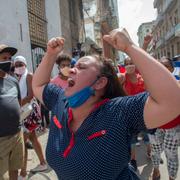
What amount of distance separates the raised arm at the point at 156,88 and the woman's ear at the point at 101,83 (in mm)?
328

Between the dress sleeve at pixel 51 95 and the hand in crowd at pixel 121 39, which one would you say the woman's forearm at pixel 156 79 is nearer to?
the hand in crowd at pixel 121 39

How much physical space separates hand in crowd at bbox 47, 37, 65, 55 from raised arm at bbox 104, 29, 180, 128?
0.63m

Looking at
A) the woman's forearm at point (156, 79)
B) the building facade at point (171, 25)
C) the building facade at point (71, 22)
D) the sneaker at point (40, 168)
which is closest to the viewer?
the woman's forearm at point (156, 79)

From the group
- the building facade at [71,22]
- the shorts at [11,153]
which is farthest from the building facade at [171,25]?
the shorts at [11,153]

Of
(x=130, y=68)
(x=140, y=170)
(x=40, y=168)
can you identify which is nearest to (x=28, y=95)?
(x=40, y=168)

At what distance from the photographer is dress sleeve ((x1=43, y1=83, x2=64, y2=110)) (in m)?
2.29

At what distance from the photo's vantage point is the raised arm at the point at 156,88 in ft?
5.30

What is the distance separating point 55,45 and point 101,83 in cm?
48

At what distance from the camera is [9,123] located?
3.49 meters

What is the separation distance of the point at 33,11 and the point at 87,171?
35.7 feet

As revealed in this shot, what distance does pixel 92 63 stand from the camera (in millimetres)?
→ 2033

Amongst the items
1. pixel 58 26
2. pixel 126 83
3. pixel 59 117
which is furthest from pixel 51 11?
pixel 59 117

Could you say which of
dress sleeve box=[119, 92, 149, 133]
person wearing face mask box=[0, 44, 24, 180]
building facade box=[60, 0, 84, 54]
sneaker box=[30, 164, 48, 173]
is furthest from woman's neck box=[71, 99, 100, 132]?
building facade box=[60, 0, 84, 54]

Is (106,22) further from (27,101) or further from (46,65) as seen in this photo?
(46,65)
